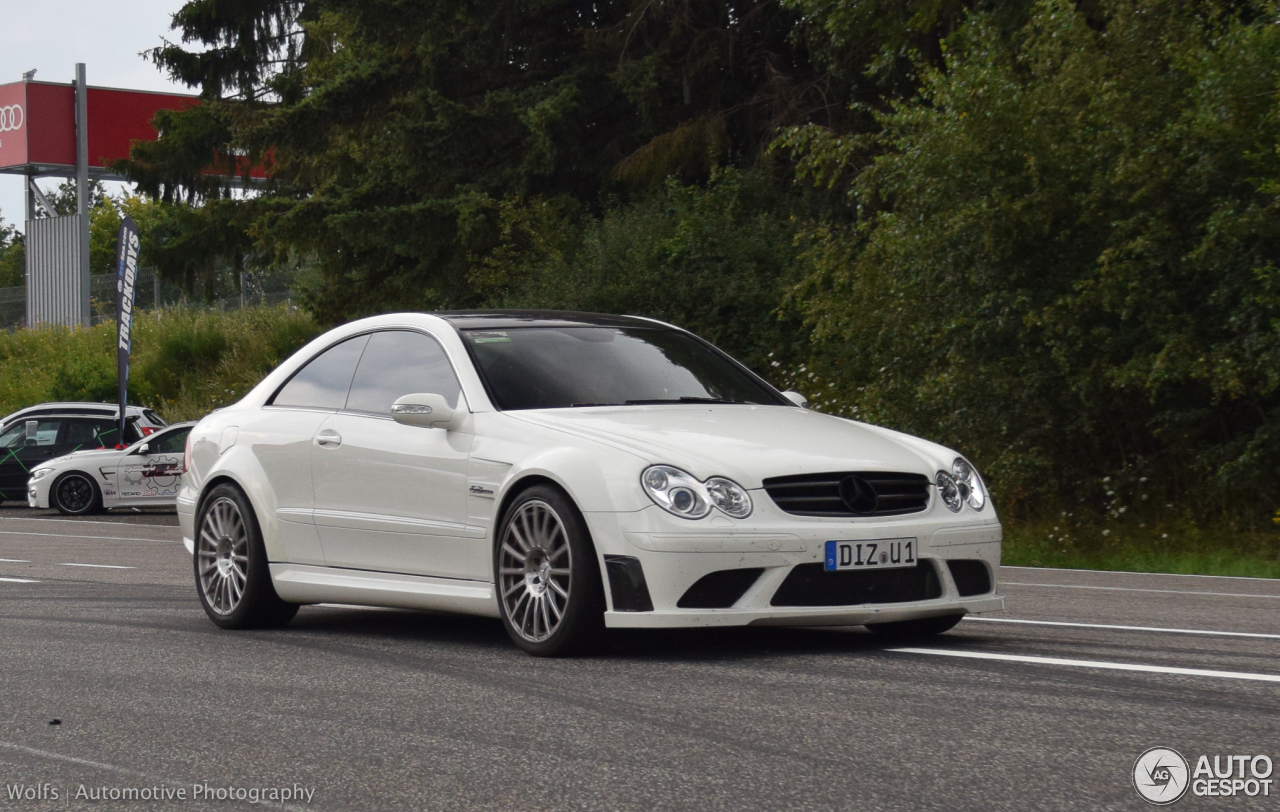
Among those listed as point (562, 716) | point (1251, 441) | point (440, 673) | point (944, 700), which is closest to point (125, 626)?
point (440, 673)

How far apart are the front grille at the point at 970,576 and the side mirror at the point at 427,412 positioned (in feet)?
7.63

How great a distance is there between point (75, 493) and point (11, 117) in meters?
29.5

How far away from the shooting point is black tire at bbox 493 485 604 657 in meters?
7.18

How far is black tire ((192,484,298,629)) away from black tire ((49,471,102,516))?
Result: 17779 millimetres

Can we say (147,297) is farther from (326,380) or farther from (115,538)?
(326,380)

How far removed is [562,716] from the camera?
236 inches

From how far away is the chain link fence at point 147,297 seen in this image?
46750 millimetres

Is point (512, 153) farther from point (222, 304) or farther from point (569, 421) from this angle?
point (569, 421)

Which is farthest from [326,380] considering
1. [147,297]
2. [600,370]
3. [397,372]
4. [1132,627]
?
[147,297]

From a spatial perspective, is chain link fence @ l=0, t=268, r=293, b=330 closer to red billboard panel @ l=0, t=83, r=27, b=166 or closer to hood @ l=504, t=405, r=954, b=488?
red billboard panel @ l=0, t=83, r=27, b=166

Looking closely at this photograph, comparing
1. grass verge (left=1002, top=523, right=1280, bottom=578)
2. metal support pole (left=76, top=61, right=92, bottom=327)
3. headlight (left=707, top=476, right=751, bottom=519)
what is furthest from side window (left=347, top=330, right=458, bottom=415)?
metal support pole (left=76, top=61, right=92, bottom=327)

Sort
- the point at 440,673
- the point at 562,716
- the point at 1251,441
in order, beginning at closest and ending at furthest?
the point at 562,716 → the point at 440,673 → the point at 1251,441

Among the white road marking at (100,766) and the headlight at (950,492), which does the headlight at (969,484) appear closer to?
the headlight at (950,492)

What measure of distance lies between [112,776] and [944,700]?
9.16 ft
